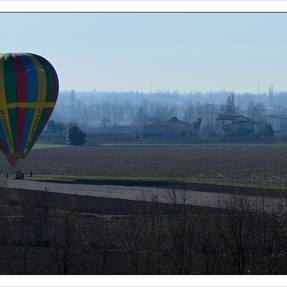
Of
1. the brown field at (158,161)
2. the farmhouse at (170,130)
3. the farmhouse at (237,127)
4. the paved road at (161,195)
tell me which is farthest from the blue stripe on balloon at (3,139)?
the farmhouse at (237,127)

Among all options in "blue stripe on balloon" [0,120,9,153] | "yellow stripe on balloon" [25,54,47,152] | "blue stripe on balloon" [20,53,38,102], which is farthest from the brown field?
"blue stripe on balloon" [20,53,38,102]

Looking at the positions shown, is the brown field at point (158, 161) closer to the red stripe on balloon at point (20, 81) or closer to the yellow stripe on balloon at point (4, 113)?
the yellow stripe on balloon at point (4, 113)

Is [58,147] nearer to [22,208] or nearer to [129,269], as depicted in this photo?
[22,208]

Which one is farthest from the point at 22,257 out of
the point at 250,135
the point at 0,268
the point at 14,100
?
the point at 250,135

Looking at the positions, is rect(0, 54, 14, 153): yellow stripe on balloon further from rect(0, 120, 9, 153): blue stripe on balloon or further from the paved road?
the paved road

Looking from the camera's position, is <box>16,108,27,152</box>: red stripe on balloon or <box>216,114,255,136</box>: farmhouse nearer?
<box>16,108,27,152</box>: red stripe on balloon

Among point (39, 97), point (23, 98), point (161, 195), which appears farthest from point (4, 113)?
point (161, 195)

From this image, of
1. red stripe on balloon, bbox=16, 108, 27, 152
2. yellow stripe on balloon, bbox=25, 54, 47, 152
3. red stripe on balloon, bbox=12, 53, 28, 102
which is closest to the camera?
red stripe on balloon, bbox=12, 53, 28, 102
